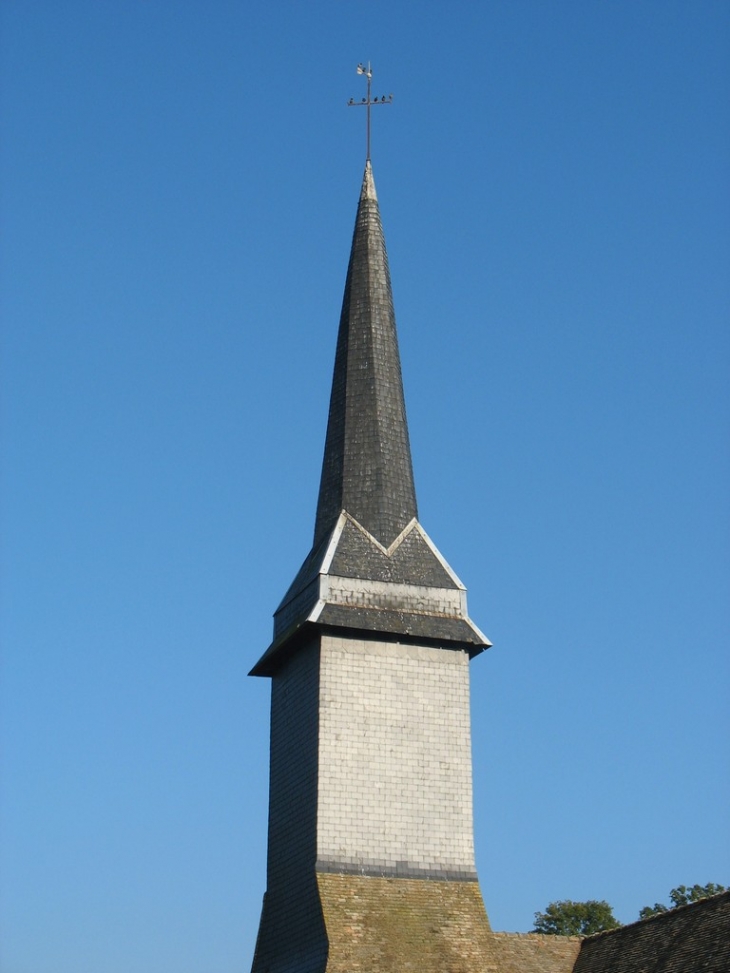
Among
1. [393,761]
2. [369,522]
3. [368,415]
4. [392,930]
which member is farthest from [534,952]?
[368,415]

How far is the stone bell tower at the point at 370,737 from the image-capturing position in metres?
31.3

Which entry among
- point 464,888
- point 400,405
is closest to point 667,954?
point 464,888

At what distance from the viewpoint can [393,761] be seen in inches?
1299

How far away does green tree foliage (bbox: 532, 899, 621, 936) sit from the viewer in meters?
53.0

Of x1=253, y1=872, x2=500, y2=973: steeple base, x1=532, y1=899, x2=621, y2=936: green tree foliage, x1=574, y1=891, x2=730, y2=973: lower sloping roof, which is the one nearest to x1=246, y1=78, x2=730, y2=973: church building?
x1=253, y1=872, x2=500, y2=973: steeple base

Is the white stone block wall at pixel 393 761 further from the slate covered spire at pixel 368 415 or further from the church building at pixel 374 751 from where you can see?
the slate covered spire at pixel 368 415

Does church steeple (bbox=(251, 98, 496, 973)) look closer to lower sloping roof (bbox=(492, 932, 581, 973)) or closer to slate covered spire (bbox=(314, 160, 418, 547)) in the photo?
slate covered spire (bbox=(314, 160, 418, 547))

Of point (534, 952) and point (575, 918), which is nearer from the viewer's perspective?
point (534, 952)

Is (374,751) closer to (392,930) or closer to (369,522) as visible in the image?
(392,930)

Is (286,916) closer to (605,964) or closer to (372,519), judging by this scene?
(605,964)

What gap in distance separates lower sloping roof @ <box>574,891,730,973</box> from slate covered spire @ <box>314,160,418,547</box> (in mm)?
10865

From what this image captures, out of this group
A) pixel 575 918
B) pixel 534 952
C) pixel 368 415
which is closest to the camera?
pixel 534 952

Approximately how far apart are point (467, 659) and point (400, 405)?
7.39 metres

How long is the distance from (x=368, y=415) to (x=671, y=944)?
1495cm
